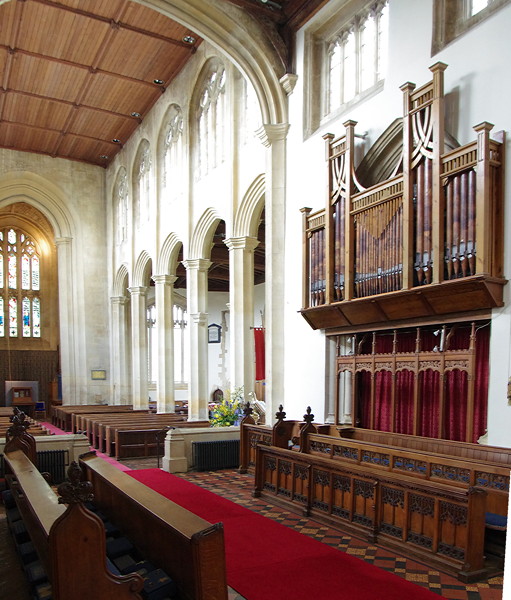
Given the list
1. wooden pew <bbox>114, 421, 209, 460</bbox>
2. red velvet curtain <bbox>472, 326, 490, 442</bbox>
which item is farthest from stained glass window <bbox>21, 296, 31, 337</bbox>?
red velvet curtain <bbox>472, 326, 490, 442</bbox>

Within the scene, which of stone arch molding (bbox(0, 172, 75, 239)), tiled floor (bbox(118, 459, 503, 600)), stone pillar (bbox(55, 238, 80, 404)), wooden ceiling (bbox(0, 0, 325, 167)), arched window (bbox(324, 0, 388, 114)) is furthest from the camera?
stone pillar (bbox(55, 238, 80, 404))

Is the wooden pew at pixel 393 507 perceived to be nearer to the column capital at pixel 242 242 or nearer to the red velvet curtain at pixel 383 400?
the red velvet curtain at pixel 383 400

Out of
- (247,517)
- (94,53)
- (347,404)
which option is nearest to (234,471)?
(347,404)

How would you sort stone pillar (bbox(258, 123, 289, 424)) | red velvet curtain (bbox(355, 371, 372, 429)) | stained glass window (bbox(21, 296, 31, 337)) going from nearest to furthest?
red velvet curtain (bbox(355, 371, 372, 429)) < stone pillar (bbox(258, 123, 289, 424)) < stained glass window (bbox(21, 296, 31, 337))

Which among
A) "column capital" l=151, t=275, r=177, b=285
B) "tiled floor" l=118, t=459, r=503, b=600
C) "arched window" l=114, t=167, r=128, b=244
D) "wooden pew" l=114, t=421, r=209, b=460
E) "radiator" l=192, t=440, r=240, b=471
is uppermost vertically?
"arched window" l=114, t=167, r=128, b=244

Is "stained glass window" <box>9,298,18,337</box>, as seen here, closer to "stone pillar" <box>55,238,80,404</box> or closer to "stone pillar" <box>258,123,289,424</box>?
"stone pillar" <box>55,238,80,404</box>

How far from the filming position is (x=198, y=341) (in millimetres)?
12836

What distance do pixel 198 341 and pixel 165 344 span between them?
2.45m

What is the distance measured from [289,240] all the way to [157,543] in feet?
21.3

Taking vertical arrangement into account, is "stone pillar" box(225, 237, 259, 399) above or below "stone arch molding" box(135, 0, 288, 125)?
below

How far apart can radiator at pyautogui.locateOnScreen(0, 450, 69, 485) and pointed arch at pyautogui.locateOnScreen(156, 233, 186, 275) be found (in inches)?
308

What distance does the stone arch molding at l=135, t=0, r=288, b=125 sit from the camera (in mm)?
9367

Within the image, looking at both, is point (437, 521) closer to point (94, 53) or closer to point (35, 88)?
point (94, 53)

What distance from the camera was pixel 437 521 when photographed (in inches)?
166
